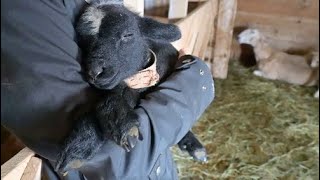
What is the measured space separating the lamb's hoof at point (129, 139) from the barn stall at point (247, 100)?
1.99 ft

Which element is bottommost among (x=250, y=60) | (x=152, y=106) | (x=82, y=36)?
(x=250, y=60)

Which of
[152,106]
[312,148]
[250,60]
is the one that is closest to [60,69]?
[152,106]

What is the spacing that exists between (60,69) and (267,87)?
89.0 inches

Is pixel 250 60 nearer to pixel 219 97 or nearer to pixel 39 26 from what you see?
pixel 219 97

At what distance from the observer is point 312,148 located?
6.95 feet

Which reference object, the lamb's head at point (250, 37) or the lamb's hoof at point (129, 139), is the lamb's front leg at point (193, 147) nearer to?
the lamb's hoof at point (129, 139)

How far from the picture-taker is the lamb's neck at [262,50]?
118 inches

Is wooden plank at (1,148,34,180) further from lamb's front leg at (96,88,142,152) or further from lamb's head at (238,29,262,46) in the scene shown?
lamb's head at (238,29,262,46)

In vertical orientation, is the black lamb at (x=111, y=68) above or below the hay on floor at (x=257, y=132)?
above

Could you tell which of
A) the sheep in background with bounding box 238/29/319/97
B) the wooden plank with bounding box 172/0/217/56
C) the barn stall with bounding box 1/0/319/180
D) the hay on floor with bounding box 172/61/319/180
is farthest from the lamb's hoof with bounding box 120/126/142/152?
the sheep in background with bounding box 238/29/319/97

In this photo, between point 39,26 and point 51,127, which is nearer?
A: point 39,26

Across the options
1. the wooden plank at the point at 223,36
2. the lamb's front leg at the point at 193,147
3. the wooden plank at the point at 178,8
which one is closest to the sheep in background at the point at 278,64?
the wooden plank at the point at 223,36

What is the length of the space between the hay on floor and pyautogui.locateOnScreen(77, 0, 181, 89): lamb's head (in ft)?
3.38

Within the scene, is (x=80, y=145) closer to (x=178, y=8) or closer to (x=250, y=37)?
(x=178, y=8)
